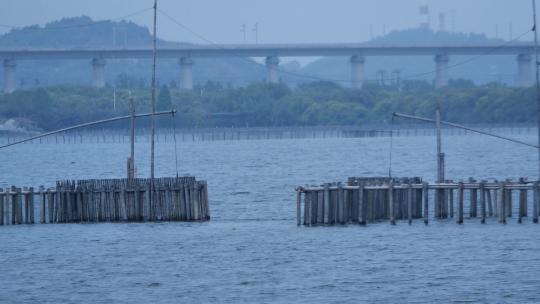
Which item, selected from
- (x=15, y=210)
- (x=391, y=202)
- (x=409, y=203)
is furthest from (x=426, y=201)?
(x=15, y=210)

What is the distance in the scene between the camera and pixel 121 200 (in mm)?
52250

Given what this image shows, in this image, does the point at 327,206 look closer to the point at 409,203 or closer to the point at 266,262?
the point at 409,203

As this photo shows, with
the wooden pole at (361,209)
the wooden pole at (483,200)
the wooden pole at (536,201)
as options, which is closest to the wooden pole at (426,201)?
the wooden pole at (483,200)

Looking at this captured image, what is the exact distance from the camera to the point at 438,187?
51.3 m

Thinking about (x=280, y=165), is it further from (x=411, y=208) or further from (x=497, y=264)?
(x=497, y=264)

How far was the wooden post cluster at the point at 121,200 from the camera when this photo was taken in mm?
51625

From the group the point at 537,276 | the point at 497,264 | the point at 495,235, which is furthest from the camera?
the point at 495,235

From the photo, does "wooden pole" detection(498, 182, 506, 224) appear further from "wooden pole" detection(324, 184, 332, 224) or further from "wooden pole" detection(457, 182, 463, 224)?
"wooden pole" detection(324, 184, 332, 224)

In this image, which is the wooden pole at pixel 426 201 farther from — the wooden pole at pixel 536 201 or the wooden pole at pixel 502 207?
the wooden pole at pixel 536 201

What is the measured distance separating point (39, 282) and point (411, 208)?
55.5 ft

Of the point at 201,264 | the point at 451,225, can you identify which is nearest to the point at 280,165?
the point at 451,225

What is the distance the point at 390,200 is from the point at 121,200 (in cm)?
1095

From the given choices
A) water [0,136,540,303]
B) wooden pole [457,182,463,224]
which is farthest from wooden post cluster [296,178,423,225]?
wooden pole [457,182,463,224]

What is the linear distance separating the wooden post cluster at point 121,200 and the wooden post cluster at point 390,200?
4578 mm
